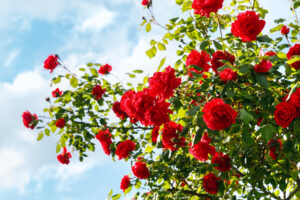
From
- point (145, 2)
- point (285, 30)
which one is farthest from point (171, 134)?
point (285, 30)

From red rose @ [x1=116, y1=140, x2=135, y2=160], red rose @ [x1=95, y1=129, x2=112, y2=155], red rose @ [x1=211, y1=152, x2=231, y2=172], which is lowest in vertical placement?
red rose @ [x1=211, y1=152, x2=231, y2=172]

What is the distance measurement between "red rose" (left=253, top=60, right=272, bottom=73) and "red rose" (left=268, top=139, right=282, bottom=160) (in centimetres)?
102

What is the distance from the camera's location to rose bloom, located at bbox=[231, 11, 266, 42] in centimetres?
204

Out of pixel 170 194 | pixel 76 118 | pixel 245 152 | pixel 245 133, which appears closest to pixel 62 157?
pixel 76 118

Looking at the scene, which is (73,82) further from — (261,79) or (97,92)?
(261,79)

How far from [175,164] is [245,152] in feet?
2.65

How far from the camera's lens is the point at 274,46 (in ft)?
9.93

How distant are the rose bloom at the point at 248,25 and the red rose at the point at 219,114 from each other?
2.19 feet

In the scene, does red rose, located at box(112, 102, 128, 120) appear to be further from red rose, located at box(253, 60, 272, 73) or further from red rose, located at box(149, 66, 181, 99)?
red rose, located at box(253, 60, 272, 73)

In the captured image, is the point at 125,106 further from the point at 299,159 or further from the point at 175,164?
the point at 299,159

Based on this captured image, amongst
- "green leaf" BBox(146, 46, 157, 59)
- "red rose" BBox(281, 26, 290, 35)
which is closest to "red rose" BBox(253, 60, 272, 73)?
"green leaf" BBox(146, 46, 157, 59)

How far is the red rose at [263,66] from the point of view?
191 centimetres

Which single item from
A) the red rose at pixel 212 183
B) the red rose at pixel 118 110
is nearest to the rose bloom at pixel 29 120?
the red rose at pixel 118 110

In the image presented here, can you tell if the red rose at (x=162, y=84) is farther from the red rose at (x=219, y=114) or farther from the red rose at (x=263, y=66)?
the red rose at (x=263, y=66)
